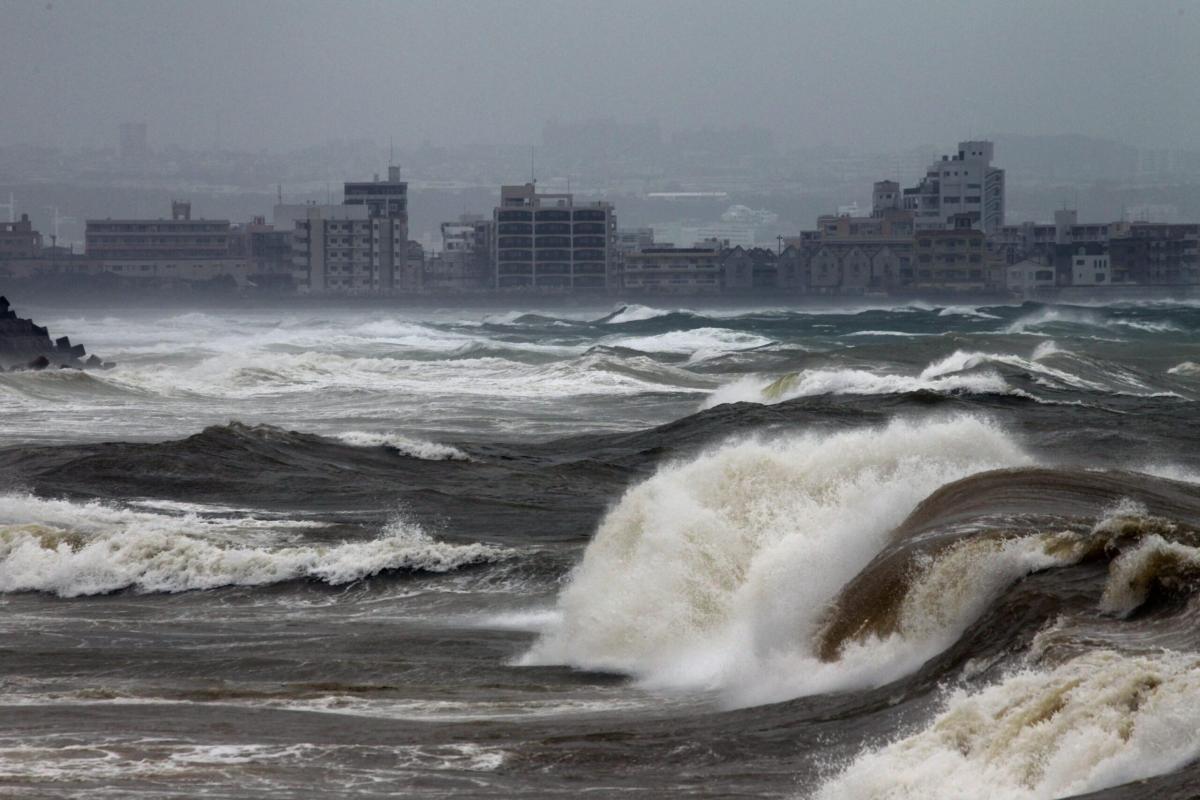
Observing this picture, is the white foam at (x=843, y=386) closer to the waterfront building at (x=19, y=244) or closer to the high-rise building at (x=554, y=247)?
the high-rise building at (x=554, y=247)

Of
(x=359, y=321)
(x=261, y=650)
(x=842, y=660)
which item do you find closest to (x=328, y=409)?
(x=261, y=650)

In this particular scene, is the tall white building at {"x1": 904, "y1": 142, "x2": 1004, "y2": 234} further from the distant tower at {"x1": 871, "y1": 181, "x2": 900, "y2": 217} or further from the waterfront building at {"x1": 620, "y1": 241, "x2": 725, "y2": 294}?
the waterfront building at {"x1": 620, "y1": 241, "x2": 725, "y2": 294}

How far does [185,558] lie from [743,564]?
6.13 meters

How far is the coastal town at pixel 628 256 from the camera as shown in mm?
150750

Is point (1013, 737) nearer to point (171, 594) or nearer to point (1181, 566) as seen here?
point (1181, 566)

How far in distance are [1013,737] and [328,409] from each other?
110 ft

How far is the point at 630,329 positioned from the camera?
4215 inches

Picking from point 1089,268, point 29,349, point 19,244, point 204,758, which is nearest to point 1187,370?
point 29,349

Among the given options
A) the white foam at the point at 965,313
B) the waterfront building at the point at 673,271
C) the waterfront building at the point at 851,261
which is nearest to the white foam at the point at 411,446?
the white foam at the point at 965,313

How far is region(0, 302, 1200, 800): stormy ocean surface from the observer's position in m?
8.50

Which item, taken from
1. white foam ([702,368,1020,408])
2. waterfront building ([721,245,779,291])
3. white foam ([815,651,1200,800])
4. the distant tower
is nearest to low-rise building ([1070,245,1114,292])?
waterfront building ([721,245,779,291])

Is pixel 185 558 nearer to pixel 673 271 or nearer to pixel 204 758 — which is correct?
pixel 204 758

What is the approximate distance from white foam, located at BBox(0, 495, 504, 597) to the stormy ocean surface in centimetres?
4

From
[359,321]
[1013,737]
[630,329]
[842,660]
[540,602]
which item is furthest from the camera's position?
[359,321]
